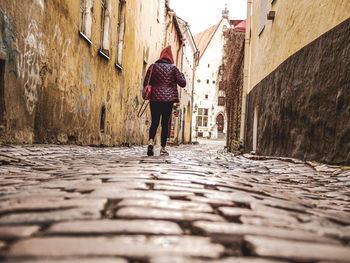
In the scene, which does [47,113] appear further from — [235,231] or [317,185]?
[235,231]

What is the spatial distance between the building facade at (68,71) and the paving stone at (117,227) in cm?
385

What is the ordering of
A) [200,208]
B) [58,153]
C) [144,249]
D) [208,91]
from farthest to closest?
[208,91] < [58,153] < [200,208] < [144,249]

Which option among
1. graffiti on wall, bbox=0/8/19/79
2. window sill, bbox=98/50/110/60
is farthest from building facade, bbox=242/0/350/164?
graffiti on wall, bbox=0/8/19/79

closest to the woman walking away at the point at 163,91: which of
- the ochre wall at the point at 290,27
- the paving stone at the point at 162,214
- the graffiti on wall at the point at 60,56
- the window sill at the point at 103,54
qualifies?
the graffiti on wall at the point at 60,56

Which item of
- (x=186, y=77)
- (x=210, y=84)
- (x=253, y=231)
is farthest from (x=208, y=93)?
(x=253, y=231)

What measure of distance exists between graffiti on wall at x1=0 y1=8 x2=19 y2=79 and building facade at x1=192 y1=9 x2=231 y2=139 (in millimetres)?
40973

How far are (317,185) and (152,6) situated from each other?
511 inches

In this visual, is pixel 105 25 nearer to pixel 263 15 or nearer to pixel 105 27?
pixel 105 27

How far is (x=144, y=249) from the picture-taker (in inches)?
48.2

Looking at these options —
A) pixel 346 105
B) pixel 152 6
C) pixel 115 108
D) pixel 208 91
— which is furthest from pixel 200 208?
pixel 208 91

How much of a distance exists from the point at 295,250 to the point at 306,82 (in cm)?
455

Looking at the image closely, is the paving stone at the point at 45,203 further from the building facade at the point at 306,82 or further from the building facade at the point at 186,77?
the building facade at the point at 186,77

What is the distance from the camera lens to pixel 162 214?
1.68 m

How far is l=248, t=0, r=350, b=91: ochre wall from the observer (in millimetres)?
4887
